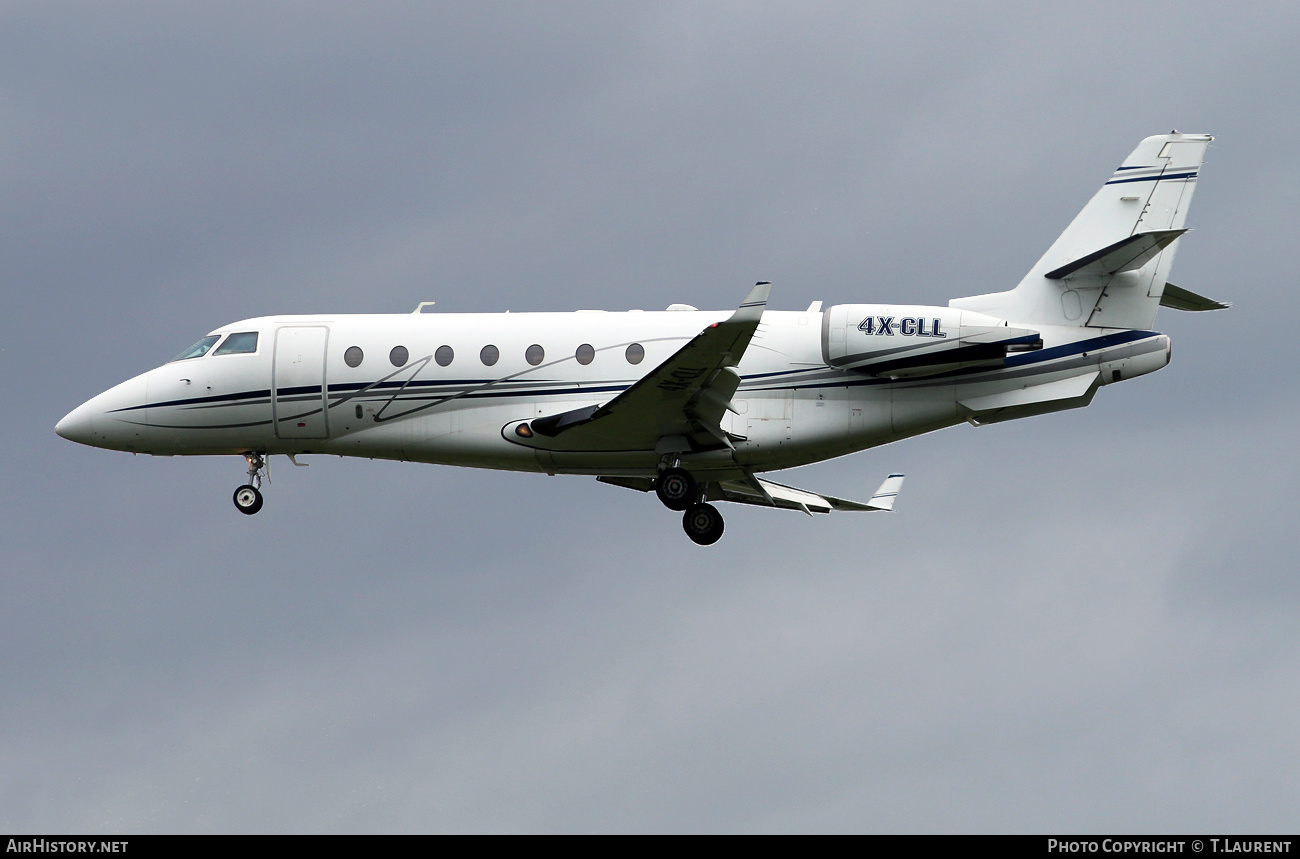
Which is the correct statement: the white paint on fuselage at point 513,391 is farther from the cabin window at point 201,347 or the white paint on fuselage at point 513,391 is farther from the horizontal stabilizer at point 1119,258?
the horizontal stabilizer at point 1119,258

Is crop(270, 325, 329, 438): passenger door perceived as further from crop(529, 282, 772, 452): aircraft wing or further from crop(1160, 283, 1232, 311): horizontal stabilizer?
crop(1160, 283, 1232, 311): horizontal stabilizer

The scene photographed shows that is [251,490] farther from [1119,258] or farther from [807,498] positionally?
[1119,258]

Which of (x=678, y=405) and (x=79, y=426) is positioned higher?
(x=79, y=426)

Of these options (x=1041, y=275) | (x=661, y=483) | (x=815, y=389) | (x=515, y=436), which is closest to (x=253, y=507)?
(x=515, y=436)

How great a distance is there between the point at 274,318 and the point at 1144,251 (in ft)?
48.9

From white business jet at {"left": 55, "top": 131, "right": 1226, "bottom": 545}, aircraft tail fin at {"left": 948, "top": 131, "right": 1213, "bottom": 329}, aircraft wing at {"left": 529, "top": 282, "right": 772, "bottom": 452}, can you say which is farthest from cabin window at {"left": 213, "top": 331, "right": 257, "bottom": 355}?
aircraft tail fin at {"left": 948, "top": 131, "right": 1213, "bottom": 329}

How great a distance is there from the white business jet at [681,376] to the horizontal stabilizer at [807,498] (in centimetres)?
257

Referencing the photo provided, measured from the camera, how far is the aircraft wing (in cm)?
2598

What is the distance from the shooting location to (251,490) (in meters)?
30.9

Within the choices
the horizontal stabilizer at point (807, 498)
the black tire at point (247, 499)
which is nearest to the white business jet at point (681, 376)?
the black tire at point (247, 499)

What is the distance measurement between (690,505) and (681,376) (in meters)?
3.17

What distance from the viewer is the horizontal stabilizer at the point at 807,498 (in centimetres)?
3278

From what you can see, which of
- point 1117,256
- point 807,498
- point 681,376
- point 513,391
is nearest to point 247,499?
point 513,391
